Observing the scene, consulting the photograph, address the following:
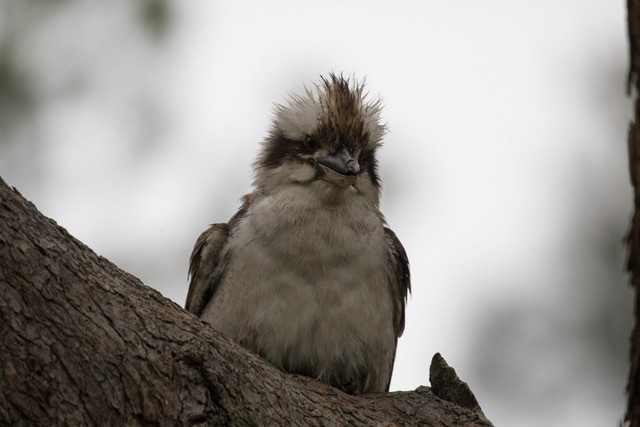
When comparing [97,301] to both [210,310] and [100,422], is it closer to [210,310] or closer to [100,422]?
[100,422]

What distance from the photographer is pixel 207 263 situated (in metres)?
6.48

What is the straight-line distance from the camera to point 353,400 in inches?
199

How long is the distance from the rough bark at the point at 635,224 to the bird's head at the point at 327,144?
2.72 m

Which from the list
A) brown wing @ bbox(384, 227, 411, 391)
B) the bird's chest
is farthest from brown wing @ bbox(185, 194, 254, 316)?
brown wing @ bbox(384, 227, 411, 391)

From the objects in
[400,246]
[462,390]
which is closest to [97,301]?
[462,390]

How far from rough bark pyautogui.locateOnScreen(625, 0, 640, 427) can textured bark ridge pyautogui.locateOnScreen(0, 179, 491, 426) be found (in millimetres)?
1530

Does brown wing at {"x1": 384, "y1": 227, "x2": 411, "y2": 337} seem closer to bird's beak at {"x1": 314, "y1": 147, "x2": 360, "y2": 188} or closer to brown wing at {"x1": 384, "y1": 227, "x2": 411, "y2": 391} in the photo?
brown wing at {"x1": 384, "y1": 227, "x2": 411, "y2": 391}

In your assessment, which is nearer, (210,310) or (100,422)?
(100,422)

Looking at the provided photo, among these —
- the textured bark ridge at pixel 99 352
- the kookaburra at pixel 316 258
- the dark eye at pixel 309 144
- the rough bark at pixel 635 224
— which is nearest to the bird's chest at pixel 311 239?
the kookaburra at pixel 316 258

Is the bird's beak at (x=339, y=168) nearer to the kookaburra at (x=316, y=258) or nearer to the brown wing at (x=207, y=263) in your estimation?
the kookaburra at (x=316, y=258)

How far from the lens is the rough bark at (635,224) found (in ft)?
11.5

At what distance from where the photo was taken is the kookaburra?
600cm

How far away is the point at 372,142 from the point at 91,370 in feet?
10.3

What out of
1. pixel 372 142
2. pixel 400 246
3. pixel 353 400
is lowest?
pixel 353 400
